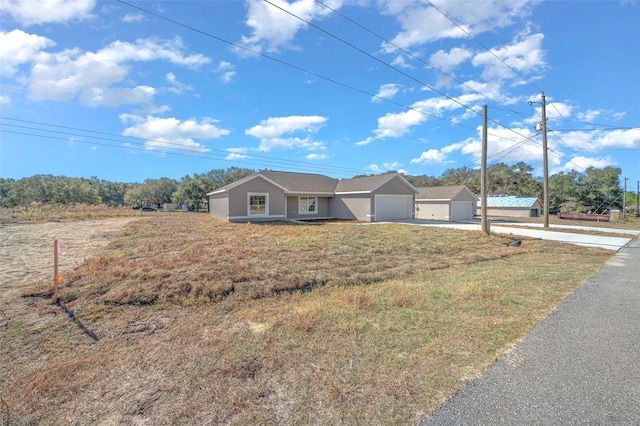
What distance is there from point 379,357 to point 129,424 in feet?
7.74

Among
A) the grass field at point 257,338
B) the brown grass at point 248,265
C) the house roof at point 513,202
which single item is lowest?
the grass field at point 257,338

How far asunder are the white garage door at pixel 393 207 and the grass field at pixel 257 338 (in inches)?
621

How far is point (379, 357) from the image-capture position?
10.7ft

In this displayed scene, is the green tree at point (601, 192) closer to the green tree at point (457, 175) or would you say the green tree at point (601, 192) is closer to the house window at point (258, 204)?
the green tree at point (457, 175)

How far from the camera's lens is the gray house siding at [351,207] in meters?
23.4

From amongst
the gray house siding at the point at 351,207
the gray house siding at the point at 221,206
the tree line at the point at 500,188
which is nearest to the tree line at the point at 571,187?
the tree line at the point at 500,188

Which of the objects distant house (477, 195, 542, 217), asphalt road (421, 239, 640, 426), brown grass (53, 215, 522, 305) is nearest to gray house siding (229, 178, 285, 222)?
brown grass (53, 215, 522, 305)

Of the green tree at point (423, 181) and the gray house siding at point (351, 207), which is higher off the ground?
the green tree at point (423, 181)

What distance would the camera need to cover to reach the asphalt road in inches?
91.5

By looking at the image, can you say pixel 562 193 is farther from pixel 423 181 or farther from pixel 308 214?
pixel 308 214

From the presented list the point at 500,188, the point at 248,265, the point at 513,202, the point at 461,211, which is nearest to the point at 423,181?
the point at 500,188

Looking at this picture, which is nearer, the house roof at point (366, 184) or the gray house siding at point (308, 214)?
the house roof at point (366, 184)

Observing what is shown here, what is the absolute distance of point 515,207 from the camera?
40656mm

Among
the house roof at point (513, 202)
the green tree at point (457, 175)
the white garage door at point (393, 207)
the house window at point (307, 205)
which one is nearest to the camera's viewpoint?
the white garage door at point (393, 207)
